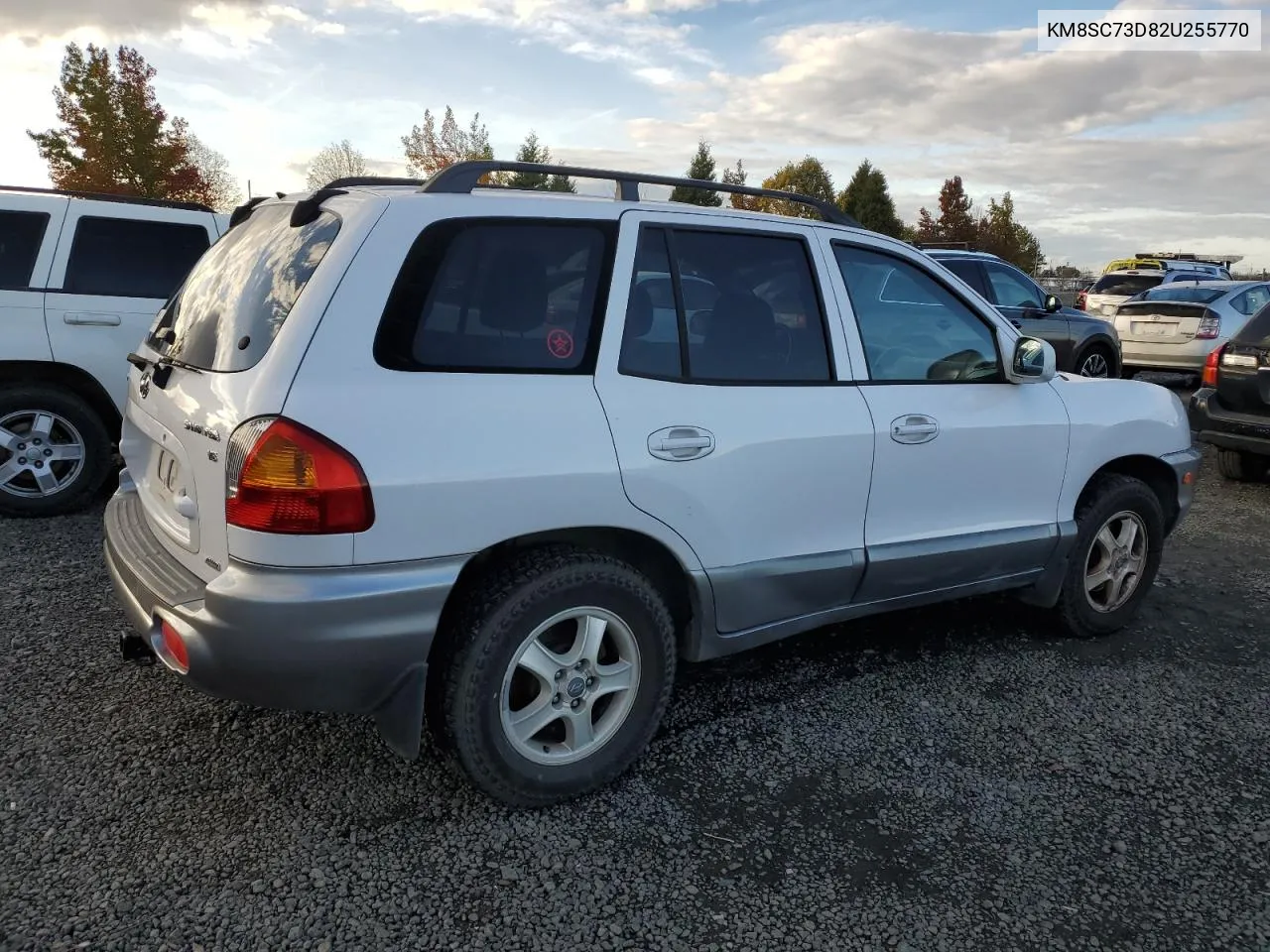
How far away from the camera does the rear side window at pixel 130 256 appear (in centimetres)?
589

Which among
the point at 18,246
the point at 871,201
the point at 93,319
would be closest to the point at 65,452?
the point at 93,319

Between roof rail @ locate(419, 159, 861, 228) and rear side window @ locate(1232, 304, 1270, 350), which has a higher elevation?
roof rail @ locate(419, 159, 861, 228)

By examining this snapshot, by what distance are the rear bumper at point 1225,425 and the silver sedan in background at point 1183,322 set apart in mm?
5561

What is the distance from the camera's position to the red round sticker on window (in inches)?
107

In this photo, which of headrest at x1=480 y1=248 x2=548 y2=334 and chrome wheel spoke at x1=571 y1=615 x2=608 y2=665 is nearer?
headrest at x1=480 y1=248 x2=548 y2=334

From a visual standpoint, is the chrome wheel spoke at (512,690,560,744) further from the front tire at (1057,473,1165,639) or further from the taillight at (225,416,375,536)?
the front tire at (1057,473,1165,639)

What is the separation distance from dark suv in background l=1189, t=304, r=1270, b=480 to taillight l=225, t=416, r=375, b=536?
22.9ft

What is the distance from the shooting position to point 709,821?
2805 mm

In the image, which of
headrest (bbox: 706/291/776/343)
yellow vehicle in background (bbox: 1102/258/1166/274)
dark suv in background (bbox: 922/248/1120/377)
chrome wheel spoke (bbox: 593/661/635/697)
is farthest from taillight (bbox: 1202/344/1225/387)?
A: yellow vehicle in background (bbox: 1102/258/1166/274)

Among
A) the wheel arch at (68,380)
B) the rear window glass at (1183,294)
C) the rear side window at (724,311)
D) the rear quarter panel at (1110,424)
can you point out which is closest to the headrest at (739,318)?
the rear side window at (724,311)

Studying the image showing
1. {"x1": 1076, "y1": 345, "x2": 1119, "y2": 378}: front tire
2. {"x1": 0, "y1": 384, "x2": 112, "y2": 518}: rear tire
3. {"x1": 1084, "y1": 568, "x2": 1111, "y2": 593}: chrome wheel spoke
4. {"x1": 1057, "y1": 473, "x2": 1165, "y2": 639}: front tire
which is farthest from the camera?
{"x1": 1076, "y1": 345, "x2": 1119, "y2": 378}: front tire

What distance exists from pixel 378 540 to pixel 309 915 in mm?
951

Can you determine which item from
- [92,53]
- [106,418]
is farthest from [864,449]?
[92,53]

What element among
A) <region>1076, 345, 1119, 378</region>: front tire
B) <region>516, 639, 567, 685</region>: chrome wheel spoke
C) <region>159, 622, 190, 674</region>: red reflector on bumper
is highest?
<region>1076, 345, 1119, 378</region>: front tire
